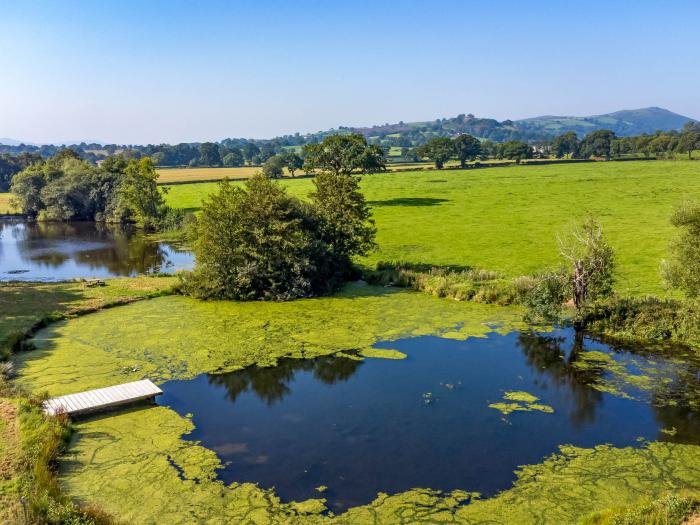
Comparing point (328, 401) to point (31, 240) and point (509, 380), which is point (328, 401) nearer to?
point (509, 380)

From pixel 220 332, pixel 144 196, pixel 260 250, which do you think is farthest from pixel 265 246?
pixel 144 196

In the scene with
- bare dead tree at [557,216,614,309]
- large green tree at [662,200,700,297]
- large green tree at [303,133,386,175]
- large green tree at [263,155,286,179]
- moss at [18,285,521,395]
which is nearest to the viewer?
large green tree at [662,200,700,297]

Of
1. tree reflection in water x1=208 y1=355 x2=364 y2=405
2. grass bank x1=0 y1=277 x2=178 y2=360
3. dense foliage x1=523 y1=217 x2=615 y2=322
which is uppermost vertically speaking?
dense foliage x1=523 y1=217 x2=615 y2=322

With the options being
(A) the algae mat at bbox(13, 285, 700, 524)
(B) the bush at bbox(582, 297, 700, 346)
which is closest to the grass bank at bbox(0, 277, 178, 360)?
(A) the algae mat at bbox(13, 285, 700, 524)

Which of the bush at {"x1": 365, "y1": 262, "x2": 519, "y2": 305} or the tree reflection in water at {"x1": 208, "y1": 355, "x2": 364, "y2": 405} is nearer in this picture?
the tree reflection in water at {"x1": 208, "y1": 355, "x2": 364, "y2": 405}

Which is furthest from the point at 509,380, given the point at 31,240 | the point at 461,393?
the point at 31,240

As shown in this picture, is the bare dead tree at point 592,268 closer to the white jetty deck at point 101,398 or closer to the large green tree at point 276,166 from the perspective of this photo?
the white jetty deck at point 101,398

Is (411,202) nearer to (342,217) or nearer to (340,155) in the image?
(340,155)

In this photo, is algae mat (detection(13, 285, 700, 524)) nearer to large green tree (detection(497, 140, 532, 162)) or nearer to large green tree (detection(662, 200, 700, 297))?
large green tree (detection(662, 200, 700, 297))
